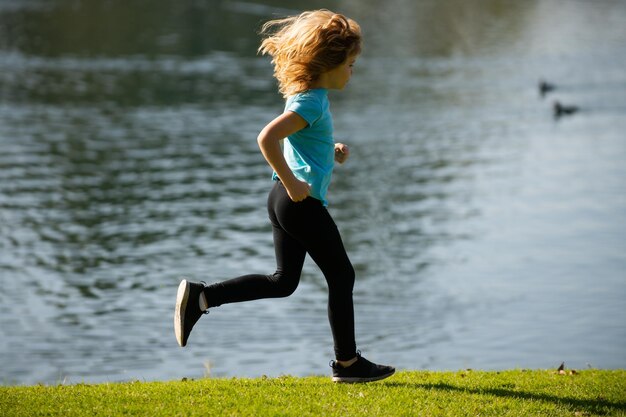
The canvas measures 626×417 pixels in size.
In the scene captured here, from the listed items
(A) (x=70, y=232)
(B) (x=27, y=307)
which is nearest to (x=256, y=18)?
(A) (x=70, y=232)

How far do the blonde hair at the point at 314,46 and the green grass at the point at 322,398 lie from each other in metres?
2.05

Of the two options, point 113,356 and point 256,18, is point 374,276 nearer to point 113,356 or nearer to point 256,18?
point 113,356

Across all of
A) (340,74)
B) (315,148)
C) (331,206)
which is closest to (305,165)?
(315,148)

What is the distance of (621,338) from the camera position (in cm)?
1783

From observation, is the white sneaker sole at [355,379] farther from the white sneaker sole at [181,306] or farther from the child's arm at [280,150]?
the child's arm at [280,150]

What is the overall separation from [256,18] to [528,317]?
50.3 metres

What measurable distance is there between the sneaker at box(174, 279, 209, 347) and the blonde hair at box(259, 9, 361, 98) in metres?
1.49

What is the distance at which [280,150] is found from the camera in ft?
19.6

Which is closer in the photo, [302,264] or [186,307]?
[302,264]

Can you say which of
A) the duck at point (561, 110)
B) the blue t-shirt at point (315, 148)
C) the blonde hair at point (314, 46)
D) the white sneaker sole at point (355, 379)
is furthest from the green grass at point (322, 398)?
the duck at point (561, 110)

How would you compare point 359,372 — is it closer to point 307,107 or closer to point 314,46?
point 307,107

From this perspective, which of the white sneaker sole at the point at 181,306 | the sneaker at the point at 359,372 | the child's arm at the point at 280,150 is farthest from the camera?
the sneaker at the point at 359,372

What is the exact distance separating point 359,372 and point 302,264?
3.00ft

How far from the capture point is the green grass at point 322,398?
6195 mm
